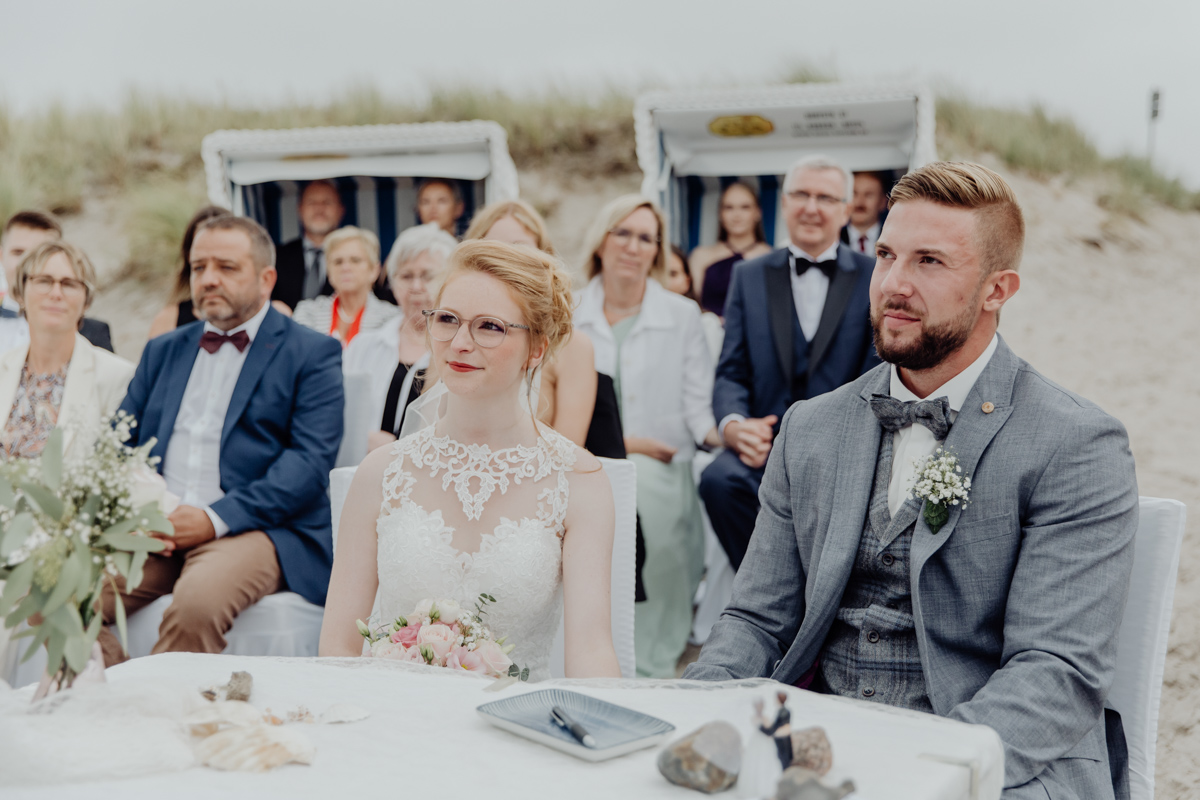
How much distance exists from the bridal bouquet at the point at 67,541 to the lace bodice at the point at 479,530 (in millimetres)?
929

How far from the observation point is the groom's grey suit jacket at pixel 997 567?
1722 millimetres

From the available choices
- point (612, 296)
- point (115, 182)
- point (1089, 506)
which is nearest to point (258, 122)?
point (115, 182)

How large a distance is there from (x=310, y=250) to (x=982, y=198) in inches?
261

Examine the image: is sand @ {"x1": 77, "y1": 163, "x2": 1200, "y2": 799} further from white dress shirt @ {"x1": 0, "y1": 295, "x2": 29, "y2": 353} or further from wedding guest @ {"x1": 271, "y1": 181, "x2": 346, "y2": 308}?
white dress shirt @ {"x1": 0, "y1": 295, "x2": 29, "y2": 353}

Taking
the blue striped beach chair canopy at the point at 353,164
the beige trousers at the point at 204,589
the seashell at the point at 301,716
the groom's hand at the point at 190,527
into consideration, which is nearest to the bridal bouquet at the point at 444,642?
the seashell at the point at 301,716

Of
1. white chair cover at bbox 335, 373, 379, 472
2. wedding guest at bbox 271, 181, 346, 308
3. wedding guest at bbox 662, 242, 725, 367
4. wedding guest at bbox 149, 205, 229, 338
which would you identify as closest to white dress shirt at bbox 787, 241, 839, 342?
wedding guest at bbox 662, 242, 725, 367

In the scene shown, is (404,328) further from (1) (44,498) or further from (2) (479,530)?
(1) (44,498)

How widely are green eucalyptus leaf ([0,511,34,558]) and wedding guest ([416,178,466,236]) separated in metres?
6.32

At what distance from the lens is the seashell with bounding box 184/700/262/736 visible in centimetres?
135

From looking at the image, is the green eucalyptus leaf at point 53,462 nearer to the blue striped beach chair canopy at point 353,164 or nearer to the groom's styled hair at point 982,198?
the groom's styled hair at point 982,198

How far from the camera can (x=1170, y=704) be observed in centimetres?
402

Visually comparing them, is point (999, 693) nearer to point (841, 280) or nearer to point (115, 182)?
point (841, 280)

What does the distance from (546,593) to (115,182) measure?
1286 cm

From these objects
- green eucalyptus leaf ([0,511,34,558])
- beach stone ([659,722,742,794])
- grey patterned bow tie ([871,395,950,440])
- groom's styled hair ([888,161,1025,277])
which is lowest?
beach stone ([659,722,742,794])
